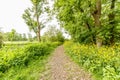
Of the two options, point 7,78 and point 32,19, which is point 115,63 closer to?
point 7,78

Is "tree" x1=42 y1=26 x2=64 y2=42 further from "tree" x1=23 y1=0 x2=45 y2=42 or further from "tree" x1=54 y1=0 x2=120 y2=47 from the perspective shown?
"tree" x1=54 y1=0 x2=120 y2=47

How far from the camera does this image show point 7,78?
258 inches

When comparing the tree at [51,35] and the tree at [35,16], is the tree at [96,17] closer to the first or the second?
the tree at [35,16]

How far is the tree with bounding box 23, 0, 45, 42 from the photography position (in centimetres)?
2750

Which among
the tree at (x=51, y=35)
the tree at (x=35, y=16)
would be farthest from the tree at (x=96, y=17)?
the tree at (x=51, y=35)

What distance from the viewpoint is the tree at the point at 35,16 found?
1083 inches

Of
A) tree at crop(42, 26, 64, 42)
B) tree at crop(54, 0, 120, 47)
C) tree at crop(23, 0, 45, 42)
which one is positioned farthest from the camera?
tree at crop(42, 26, 64, 42)

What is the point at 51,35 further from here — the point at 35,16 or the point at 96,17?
the point at 96,17

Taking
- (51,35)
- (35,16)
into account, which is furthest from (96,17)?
(51,35)

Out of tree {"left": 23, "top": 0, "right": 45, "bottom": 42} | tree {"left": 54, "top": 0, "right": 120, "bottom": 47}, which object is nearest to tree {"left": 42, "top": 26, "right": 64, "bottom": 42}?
tree {"left": 23, "top": 0, "right": 45, "bottom": 42}

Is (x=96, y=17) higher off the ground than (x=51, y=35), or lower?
higher

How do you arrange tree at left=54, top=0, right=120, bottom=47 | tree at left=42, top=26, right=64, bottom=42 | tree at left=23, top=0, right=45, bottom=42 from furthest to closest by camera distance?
tree at left=42, top=26, right=64, bottom=42
tree at left=23, top=0, right=45, bottom=42
tree at left=54, top=0, right=120, bottom=47

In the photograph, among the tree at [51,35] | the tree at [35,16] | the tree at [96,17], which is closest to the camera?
the tree at [96,17]

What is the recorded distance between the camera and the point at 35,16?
28.3 meters
